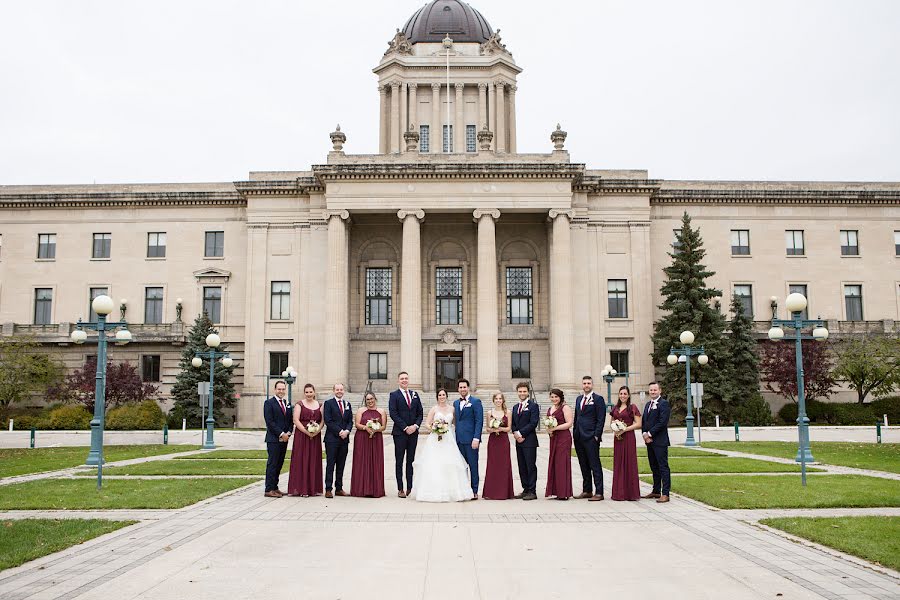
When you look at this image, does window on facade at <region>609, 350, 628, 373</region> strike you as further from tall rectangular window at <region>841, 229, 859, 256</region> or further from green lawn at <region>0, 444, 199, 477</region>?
green lawn at <region>0, 444, 199, 477</region>

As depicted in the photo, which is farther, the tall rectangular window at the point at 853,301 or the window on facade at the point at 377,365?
the tall rectangular window at the point at 853,301

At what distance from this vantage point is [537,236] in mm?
52969

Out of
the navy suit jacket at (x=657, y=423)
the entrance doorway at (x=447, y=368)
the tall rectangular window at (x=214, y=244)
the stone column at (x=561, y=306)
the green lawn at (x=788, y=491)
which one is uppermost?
the tall rectangular window at (x=214, y=244)

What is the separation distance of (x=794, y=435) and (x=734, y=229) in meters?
20.7

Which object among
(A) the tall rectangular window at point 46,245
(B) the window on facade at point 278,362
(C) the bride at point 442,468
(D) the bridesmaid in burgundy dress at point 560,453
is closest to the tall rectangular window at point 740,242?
(B) the window on facade at point 278,362

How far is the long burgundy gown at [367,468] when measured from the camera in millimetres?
15258

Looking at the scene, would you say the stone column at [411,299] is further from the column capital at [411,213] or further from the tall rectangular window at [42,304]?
the tall rectangular window at [42,304]

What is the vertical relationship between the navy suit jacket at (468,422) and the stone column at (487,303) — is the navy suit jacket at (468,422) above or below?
below

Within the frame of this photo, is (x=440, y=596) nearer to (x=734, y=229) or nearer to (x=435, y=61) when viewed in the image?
(x=734, y=229)

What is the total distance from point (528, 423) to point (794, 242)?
45.4 metres

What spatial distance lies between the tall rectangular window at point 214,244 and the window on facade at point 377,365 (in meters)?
12.6

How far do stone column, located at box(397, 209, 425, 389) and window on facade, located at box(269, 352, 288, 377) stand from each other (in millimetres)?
7985

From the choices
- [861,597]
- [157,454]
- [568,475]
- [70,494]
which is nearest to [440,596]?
[861,597]

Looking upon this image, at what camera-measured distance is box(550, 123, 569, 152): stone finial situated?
48844mm
